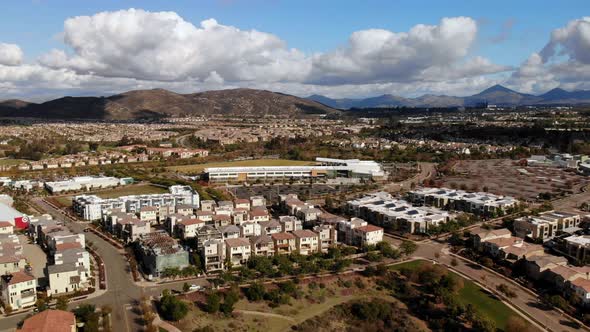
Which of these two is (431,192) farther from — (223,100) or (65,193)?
(223,100)

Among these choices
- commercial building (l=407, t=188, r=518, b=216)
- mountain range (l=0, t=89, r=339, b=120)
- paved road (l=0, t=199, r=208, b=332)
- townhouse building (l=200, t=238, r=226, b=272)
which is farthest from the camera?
mountain range (l=0, t=89, r=339, b=120)

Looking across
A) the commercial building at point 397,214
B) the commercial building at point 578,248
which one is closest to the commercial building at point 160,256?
the commercial building at point 397,214

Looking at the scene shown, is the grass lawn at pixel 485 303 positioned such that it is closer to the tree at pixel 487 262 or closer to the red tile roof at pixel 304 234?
the tree at pixel 487 262

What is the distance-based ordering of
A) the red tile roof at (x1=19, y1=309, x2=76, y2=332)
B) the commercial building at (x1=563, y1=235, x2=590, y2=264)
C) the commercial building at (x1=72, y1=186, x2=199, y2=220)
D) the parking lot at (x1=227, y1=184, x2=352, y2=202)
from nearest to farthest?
the red tile roof at (x1=19, y1=309, x2=76, y2=332), the commercial building at (x1=563, y1=235, x2=590, y2=264), the commercial building at (x1=72, y1=186, x2=199, y2=220), the parking lot at (x1=227, y1=184, x2=352, y2=202)

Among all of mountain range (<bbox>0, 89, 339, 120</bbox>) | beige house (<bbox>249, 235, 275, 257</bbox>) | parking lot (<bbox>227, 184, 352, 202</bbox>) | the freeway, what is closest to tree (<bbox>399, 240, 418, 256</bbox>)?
the freeway

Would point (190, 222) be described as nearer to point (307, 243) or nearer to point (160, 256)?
point (160, 256)

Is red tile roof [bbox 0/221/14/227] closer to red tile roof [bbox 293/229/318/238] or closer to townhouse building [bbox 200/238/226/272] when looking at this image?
townhouse building [bbox 200/238/226/272]

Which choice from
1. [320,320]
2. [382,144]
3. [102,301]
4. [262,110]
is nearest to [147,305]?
[102,301]
